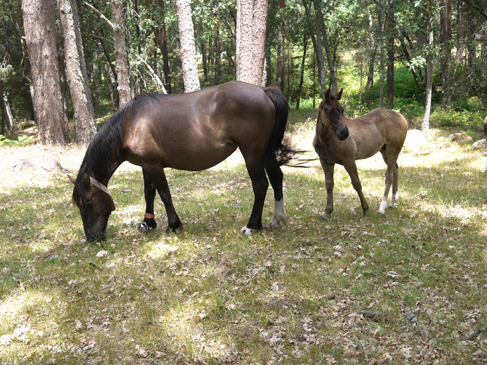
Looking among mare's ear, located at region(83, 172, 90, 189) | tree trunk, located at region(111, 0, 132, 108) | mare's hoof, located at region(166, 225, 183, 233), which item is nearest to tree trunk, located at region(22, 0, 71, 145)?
tree trunk, located at region(111, 0, 132, 108)

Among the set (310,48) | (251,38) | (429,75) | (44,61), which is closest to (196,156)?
(251,38)

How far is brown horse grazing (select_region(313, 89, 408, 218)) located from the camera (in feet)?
18.7

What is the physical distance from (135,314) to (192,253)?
1556 mm

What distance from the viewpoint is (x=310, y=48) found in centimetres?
3778

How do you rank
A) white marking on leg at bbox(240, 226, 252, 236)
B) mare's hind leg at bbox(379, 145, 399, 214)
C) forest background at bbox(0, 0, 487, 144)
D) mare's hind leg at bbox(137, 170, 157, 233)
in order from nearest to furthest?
white marking on leg at bbox(240, 226, 252, 236), mare's hind leg at bbox(137, 170, 157, 233), mare's hind leg at bbox(379, 145, 399, 214), forest background at bbox(0, 0, 487, 144)

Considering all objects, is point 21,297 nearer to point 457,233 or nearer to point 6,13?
point 457,233

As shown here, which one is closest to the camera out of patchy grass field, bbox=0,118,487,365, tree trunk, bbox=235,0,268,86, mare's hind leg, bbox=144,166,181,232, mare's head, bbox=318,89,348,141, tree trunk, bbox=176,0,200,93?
patchy grass field, bbox=0,118,487,365

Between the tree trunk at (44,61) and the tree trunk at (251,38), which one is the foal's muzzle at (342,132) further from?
the tree trunk at (44,61)

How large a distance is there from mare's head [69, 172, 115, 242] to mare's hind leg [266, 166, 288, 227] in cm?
289

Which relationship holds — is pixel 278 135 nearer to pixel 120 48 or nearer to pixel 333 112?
pixel 333 112

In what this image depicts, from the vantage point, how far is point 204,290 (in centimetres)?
457

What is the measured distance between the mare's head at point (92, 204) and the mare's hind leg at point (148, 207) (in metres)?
0.63

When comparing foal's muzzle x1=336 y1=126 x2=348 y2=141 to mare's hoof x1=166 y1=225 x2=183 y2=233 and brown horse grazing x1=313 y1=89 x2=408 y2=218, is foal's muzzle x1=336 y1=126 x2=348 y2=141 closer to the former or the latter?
brown horse grazing x1=313 y1=89 x2=408 y2=218

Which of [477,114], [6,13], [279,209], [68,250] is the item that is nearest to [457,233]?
[279,209]
